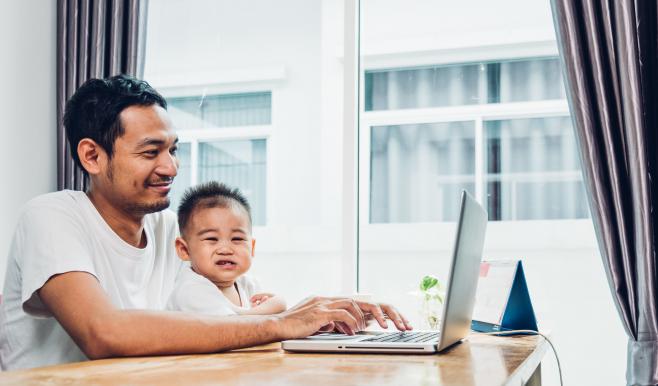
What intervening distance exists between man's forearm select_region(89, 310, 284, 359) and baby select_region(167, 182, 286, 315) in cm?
35

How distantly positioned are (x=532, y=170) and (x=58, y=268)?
2357 millimetres

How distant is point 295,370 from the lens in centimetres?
121

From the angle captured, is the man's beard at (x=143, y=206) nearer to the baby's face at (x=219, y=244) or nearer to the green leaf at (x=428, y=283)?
the baby's face at (x=219, y=244)

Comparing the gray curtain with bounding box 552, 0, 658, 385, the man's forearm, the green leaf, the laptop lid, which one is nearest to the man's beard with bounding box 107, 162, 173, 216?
the man's forearm

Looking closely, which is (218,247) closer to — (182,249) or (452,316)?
(182,249)

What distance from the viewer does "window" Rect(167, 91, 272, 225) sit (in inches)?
150

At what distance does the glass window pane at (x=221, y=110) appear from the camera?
12.5 ft

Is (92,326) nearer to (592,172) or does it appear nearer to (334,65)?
(592,172)

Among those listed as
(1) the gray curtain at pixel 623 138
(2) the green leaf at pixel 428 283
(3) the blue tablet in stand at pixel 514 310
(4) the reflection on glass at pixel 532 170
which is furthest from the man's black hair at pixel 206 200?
(4) the reflection on glass at pixel 532 170

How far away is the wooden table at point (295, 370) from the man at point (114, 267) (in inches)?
2.5

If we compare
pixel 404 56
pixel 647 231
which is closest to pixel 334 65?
pixel 404 56

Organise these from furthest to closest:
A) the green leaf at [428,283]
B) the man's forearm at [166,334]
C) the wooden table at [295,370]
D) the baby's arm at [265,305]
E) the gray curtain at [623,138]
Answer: the green leaf at [428,283], the gray curtain at [623,138], the baby's arm at [265,305], the man's forearm at [166,334], the wooden table at [295,370]

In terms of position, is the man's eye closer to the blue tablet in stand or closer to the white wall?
the blue tablet in stand

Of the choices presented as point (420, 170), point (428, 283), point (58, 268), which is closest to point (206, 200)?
point (58, 268)
